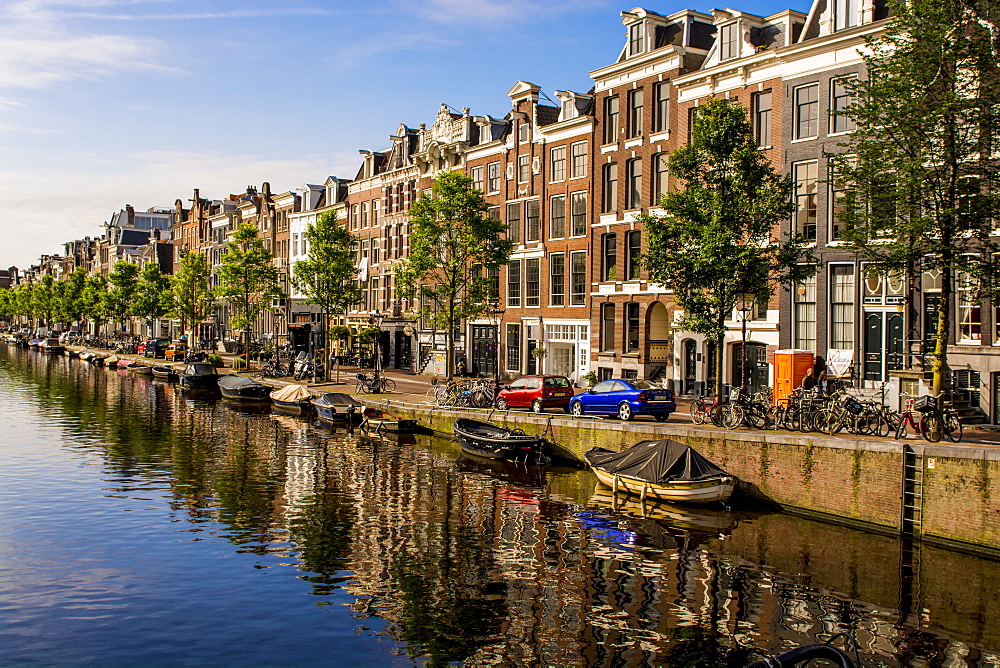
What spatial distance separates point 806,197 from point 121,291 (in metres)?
101

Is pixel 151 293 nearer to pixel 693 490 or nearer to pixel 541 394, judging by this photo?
pixel 541 394

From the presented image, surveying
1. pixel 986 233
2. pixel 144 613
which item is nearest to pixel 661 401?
pixel 986 233

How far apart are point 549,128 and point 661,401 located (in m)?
27.4

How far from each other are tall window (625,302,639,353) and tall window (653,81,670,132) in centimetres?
1020

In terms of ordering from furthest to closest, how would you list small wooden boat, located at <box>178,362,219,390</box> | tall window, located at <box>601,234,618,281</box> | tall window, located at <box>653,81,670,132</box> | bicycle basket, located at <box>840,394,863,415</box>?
small wooden boat, located at <box>178,362,219,390</box> → tall window, located at <box>601,234,618,281</box> → tall window, located at <box>653,81,670,132</box> → bicycle basket, located at <box>840,394,863,415</box>

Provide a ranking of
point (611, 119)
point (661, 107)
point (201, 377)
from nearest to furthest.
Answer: point (661, 107), point (611, 119), point (201, 377)

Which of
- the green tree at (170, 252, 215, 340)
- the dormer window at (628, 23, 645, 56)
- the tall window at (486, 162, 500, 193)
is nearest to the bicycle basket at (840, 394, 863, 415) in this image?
the dormer window at (628, 23, 645, 56)

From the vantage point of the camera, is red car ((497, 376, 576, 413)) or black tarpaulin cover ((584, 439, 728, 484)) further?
red car ((497, 376, 576, 413))

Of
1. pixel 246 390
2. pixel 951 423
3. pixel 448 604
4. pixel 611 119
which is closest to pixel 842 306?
pixel 951 423

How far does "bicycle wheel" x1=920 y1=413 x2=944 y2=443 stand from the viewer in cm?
2458

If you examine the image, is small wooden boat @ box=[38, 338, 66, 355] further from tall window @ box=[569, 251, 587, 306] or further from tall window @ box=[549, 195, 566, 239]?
tall window @ box=[569, 251, 587, 306]

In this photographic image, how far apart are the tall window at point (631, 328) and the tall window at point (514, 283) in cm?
1149

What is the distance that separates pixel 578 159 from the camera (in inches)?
2194

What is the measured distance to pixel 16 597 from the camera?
19.0 meters
